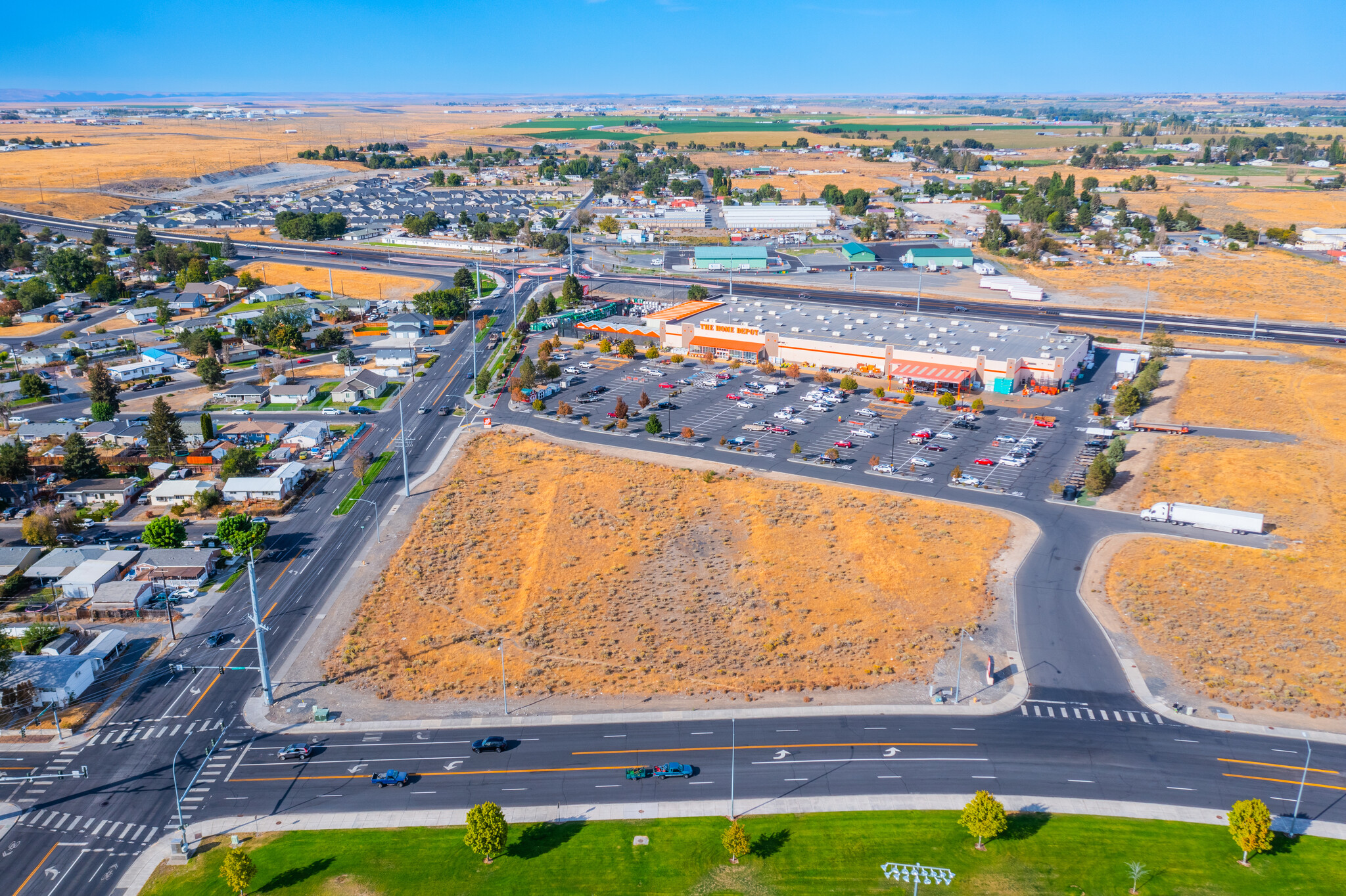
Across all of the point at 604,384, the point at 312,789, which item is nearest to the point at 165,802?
the point at 312,789

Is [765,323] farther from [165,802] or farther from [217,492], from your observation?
[165,802]

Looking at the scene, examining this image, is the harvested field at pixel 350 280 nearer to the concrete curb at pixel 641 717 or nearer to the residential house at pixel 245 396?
the residential house at pixel 245 396

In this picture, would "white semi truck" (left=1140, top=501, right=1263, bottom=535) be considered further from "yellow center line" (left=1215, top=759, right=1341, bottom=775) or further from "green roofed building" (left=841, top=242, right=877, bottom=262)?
"green roofed building" (left=841, top=242, right=877, bottom=262)

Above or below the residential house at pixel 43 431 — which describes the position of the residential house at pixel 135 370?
above

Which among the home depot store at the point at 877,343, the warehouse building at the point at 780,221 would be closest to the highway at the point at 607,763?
the home depot store at the point at 877,343

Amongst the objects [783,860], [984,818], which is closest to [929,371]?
[984,818]

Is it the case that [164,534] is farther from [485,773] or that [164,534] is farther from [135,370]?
[135,370]
